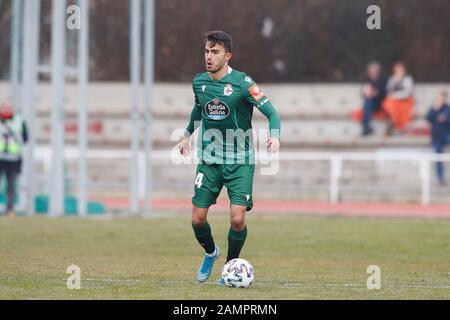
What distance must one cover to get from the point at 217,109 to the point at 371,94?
22182 millimetres

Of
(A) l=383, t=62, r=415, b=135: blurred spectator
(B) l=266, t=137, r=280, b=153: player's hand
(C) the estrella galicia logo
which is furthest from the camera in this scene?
(A) l=383, t=62, r=415, b=135: blurred spectator

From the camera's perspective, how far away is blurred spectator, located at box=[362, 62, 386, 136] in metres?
33.0

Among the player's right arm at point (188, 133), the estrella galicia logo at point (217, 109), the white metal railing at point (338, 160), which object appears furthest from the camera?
the white metal railing at point (338, 160)

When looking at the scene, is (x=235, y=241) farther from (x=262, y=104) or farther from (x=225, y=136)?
(x=262, y=104)

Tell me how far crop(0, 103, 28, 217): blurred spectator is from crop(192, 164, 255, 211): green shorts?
1178 cm

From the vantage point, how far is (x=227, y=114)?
11367 millimetres

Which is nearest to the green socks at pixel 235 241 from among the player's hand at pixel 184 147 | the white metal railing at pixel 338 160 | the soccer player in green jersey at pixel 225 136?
the soccer player in green jersey at pixel 225 136

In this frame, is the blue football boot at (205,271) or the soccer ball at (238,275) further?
the blue football boot at (205,271)

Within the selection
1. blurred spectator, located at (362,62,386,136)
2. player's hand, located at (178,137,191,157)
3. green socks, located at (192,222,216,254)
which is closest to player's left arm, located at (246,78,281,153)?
player's hand, located at (178,137,191,157)

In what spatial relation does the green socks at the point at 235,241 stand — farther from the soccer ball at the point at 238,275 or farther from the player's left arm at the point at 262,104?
the player's left arm at the point at 262,104

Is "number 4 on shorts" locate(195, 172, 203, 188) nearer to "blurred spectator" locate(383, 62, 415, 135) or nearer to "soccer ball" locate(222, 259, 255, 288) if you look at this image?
"soccer ball" locate(222, 259, 255, 288)

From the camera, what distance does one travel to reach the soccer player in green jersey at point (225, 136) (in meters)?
11.3
